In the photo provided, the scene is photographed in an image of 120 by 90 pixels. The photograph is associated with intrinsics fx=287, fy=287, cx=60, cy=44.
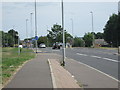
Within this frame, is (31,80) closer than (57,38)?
Yes

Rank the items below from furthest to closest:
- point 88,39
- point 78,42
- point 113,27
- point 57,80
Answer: point 78,42 < point 88,39 < point 113,27 < point 57,80

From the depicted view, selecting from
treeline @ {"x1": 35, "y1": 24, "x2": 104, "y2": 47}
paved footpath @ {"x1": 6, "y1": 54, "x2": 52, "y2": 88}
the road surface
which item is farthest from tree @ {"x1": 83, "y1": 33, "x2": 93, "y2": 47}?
paved footpath @ {"x1": 6, "y1": 54, "x2": 52, "y2": 88}

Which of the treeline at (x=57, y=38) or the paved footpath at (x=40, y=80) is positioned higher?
the treeline at (x=57, y=38)

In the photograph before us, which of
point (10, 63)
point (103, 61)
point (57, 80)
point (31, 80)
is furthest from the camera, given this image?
point (103, 61)

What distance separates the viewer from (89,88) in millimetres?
10859

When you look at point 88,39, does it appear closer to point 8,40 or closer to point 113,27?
point 8,40

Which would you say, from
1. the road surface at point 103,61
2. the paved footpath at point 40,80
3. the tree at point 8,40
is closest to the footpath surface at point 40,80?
the paved footpath at point 40,80

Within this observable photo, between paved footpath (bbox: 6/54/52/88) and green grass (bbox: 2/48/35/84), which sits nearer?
paved footpath (bbox: 6/54/52/88)

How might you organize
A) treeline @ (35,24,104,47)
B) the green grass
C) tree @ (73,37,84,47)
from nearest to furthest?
the green grass < tree @ (73,37,84,47) < treeline @ (35,24,104,47)

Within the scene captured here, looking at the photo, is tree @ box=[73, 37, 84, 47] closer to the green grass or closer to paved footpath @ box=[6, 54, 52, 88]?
the green grass

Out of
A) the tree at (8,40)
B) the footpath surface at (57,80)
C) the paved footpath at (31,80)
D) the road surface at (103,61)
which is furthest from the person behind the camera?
the tree at (8,40)

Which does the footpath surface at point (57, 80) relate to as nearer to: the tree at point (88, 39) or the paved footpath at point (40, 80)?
the paved footpath at point (40, 80)

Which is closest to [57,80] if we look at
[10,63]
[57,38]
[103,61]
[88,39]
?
[10,63]

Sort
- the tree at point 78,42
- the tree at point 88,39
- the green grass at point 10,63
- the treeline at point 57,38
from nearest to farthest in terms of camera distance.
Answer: the green grass at point 10,63
the tree at point 88,39
the tree at point 78,42
the treeline at point 57,38
